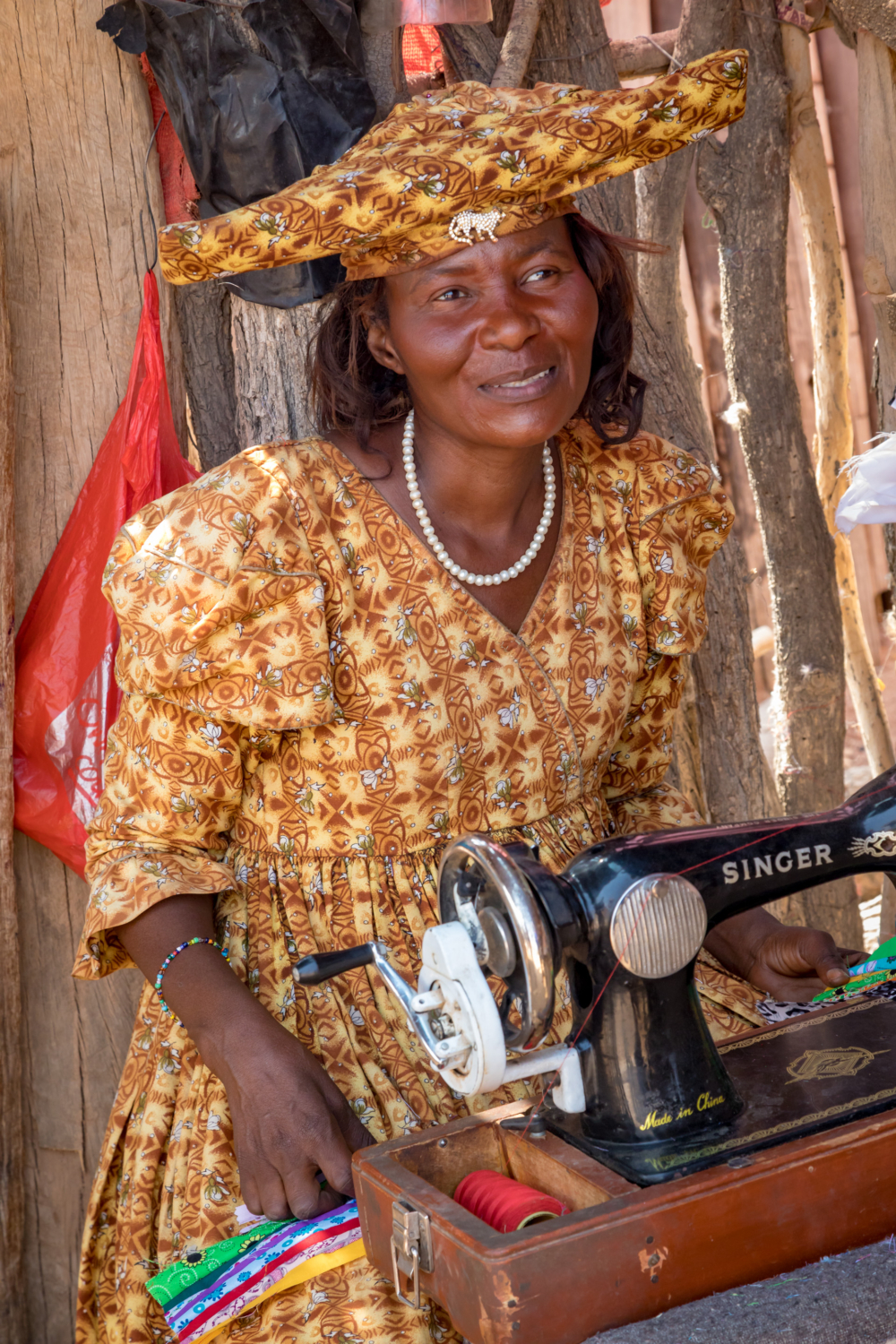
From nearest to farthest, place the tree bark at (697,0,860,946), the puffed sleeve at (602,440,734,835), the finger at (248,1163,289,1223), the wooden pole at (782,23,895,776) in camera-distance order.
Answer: the finger at (248,1163,289,1223)
the puffed sleeve at (602,440,734,835)
the tree bark at (697,0,860,946)
the wooden pole at (782,23,895,776)

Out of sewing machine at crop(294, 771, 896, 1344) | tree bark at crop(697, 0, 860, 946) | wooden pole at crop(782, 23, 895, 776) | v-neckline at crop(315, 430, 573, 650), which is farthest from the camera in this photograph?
wooden pole at crop(782, 23, 895, 776)

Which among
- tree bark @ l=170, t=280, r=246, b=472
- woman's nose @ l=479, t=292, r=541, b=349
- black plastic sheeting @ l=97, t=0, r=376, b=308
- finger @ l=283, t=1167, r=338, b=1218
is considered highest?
black plastic sheeting @ l=97, t=0, r=376, b=308

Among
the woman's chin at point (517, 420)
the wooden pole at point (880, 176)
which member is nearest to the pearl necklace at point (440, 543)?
the woman's chin at point (517, 420)

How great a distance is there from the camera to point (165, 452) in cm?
238

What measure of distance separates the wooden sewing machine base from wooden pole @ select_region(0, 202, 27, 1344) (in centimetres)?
113

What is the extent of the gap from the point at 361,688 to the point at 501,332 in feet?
1.73

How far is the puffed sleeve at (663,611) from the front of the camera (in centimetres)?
213

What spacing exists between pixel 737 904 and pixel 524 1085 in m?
0.56

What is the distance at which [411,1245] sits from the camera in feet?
4.17

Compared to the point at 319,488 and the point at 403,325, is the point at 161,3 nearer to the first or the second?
the point at 403,325

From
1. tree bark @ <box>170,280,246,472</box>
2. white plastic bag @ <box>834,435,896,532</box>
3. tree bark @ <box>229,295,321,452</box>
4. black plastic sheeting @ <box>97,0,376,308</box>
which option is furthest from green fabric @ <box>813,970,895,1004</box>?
black plastic sheeting @ <box>97,0,376,308</box>

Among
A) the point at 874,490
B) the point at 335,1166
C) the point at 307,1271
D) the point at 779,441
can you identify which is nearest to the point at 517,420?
the point at 874,490

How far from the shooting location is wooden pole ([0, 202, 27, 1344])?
2.27 meters

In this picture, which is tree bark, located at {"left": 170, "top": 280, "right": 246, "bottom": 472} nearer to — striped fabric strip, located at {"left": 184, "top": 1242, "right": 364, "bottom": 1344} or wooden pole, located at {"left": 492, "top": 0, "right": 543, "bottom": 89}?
wooden pole, located at {"left": 492, "top": 0, "right": 543, "bottom": 89}
